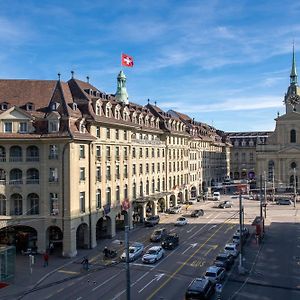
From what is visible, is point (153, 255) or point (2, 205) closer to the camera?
point (153, 255)

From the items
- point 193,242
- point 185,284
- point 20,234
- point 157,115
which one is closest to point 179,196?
point 157,115

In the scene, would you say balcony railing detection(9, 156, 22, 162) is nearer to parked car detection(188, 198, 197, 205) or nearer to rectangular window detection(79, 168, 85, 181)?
rectangular window detection(79, 168, 85, 181)

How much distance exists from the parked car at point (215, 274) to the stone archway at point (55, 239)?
73.3 feet

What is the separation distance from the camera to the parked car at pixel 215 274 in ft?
130

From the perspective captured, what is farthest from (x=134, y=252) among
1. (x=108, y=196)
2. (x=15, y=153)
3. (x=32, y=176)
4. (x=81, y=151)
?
(x=15, y=153)

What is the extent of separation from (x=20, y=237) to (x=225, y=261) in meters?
27.5

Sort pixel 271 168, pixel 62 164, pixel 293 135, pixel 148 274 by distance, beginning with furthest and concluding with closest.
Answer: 1. pixel 271 168
2. pixel 293 135
3. pixel 62 164
4. pixel 148 274

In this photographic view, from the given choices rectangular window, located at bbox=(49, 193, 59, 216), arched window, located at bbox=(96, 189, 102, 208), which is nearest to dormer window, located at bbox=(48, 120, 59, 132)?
rectangular window, located at bbox=(49, 193, 59, 216)

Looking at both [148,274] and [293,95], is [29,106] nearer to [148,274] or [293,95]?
[148,274]

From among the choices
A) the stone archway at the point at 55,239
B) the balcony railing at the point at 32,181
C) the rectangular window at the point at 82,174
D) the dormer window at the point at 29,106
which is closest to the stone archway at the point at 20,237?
the stone archway at the point at 55,239

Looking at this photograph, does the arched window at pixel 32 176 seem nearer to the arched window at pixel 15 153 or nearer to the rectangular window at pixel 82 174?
the arched window at pixel 15 153

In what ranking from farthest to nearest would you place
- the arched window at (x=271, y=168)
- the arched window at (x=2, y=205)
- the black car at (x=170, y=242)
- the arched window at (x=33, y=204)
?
the arched window at (x=271, y=168) < the black car at (x=170, y=242) < the arched window at (x=33, y=204) < the arched window at (x=2, y=205)

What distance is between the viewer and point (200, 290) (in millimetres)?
34906

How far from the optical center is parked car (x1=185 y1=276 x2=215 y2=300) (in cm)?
3466
